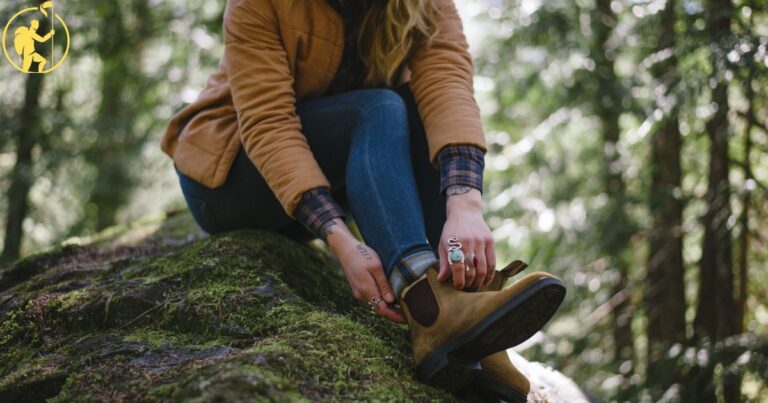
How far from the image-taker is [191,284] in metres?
1.82

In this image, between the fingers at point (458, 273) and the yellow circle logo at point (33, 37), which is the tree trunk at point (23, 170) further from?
the fingers at point (458, 273)

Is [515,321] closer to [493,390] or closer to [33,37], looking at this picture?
[493,390]

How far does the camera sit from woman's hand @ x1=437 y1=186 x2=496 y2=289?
1521mm

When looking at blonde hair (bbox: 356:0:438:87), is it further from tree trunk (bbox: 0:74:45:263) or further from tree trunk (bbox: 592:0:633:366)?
tree trunk (bbox: 0:74:45:263)

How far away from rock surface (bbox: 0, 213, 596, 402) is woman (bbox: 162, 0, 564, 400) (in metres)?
0.14

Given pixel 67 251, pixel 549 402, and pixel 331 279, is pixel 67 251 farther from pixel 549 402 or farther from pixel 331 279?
pixel 549 402

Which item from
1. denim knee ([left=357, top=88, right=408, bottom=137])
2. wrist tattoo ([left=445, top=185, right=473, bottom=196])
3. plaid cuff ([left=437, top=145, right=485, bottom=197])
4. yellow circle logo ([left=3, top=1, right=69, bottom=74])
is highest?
yellow circle logo ([left=3, top=1, right=69, bottom=74])

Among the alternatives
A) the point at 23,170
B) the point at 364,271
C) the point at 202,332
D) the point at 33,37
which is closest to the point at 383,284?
the point at 364,271

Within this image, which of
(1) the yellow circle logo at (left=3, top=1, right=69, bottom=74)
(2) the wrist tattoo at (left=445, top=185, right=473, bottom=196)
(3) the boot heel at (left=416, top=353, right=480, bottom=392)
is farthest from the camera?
(1) the yellow circle logo at (left=3, top=1, right=69, bottom=74)

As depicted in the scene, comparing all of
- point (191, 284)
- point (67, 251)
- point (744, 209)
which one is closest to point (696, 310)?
point (744, 209)

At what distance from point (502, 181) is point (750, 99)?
4.96ft

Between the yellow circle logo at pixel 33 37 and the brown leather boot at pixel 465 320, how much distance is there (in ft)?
10.6

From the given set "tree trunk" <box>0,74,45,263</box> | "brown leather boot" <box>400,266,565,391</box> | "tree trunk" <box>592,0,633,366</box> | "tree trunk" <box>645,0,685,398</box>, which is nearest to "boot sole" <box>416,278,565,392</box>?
"brown leather boot" <box>400,266,565,391</box>

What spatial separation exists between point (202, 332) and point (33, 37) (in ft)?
12.0
